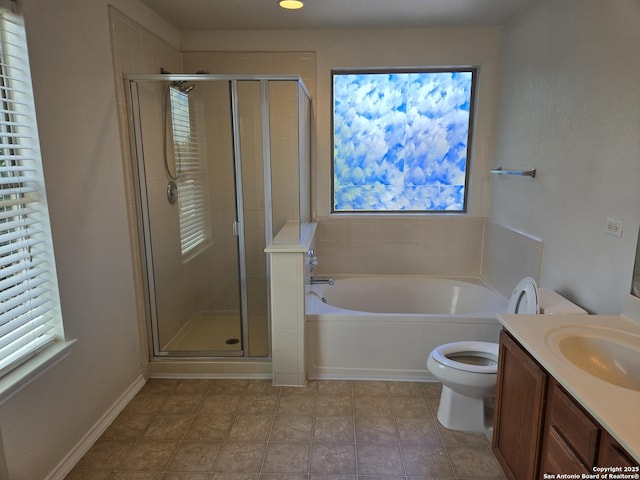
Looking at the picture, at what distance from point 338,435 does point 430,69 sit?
2807 mm

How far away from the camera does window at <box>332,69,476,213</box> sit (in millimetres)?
3367

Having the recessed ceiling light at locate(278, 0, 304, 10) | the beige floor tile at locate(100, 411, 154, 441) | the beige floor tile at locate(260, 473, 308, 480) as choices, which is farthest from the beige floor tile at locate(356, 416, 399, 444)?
the recessed ceiling light at locate(278, 0, 304, 10)

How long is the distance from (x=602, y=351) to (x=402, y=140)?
Result: 7.56 feet

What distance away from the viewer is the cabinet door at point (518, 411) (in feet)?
4.75

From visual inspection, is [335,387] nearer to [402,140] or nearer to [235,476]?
[235,476]

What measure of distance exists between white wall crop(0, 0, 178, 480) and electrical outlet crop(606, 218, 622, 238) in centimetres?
255

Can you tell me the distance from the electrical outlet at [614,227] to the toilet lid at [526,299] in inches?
17.4

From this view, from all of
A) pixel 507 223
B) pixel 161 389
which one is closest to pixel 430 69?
pixel 507 223

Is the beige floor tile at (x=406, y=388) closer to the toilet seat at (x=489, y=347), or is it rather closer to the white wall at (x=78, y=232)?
the toilet seat at (x=489, y=347)

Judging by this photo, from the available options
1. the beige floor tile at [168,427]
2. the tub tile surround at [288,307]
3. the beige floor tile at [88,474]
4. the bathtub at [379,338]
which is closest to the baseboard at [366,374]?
the bathtub at [379,338]

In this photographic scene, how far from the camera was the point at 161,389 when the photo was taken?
2.66 metres

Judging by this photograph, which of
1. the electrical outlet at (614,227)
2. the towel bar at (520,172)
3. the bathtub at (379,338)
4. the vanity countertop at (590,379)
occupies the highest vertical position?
the towel bar at (520,172)

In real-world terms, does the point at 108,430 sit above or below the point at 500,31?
below

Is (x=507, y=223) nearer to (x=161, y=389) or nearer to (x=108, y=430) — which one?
(x=161, y=389)
